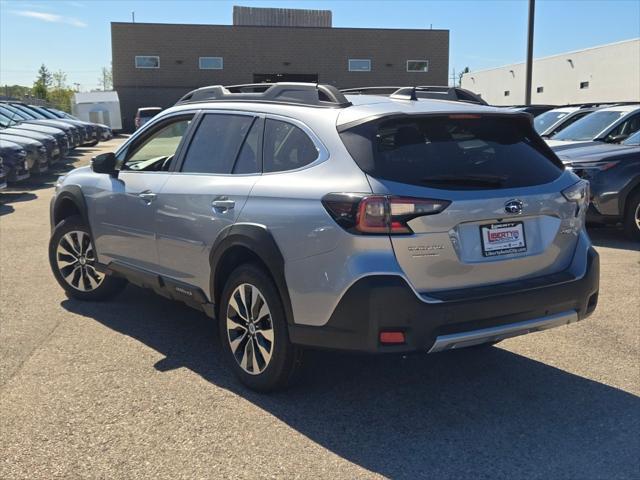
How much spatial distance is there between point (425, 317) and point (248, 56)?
4595cm

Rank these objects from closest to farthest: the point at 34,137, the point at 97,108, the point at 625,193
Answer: the point at 625,193 → the point at 34,137 → the point at 97,108

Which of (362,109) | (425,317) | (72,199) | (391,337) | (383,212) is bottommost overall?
(391,337)

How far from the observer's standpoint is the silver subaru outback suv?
3.59 m

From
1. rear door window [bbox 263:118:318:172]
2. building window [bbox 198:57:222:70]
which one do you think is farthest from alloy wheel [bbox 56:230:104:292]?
building window [bbox 198:57:222:70]

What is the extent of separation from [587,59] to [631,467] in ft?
131

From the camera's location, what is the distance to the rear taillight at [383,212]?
355 cm

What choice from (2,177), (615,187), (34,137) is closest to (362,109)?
(615,187)

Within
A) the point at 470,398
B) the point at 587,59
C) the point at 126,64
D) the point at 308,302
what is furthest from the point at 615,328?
the point at 126,64

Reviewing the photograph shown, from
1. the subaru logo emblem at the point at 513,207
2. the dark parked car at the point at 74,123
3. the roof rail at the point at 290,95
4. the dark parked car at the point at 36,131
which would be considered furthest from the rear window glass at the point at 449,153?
the dark parked car at the point at 74,123

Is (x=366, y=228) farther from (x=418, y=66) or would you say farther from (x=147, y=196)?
(x=418, y=66)

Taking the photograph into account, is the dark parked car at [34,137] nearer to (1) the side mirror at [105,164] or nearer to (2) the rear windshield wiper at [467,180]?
(1) the side mirror at [105,164]

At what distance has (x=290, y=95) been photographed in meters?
4.51

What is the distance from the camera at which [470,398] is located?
14.0 feet

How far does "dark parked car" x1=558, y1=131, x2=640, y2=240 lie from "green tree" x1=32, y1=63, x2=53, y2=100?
55.8 m
